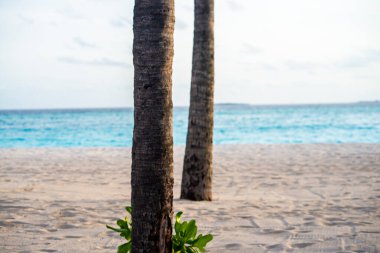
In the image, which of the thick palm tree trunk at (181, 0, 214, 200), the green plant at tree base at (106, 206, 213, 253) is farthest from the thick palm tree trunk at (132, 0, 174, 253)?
the thick palm tree trunk at (181, 0, 214, 200)

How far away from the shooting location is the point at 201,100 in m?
7.80

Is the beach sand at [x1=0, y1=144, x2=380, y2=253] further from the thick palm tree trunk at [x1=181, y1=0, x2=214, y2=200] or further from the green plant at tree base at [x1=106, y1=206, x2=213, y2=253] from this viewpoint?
the green plant at tree base at [x1=106, y1=206, x2=213, y2=253]

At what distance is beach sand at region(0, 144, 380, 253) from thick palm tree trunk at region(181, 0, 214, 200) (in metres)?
0.54

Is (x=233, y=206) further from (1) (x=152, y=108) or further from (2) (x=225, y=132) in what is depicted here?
(2) (x=225, y=132)

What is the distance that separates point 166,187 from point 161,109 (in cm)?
57

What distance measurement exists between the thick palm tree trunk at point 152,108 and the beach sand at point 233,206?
1.98 m

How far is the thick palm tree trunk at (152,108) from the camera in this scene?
3527mm

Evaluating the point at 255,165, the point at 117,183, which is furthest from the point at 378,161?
the point at 117,183

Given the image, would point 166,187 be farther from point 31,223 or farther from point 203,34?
point 203,34

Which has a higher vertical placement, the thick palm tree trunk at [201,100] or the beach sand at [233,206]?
the thick palm tree trunk at [201,100]

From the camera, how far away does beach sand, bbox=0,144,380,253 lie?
5652mm

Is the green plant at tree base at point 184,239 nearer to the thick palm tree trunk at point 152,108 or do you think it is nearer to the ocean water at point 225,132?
the thick palm tree trunk at point 152,108

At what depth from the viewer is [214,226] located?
6.48 metres

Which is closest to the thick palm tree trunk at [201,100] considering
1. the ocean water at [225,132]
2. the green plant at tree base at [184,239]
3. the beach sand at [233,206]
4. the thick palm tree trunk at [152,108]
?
the beach sand at [233,206]
